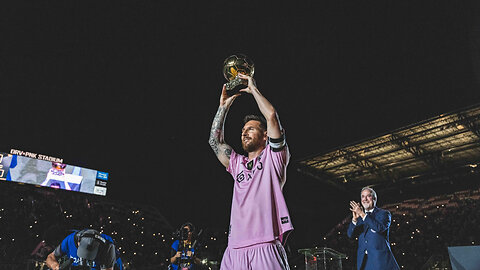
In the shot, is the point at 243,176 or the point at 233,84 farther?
the point at 233,84

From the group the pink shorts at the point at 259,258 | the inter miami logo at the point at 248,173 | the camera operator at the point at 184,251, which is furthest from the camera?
the camera operator at the point at 184,251

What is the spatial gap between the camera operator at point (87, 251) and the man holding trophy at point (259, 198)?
1.99m

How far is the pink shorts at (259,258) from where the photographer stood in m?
2.04

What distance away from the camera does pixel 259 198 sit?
230cm

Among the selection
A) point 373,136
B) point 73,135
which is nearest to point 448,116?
point 373,136

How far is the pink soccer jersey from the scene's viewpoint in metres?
2.18

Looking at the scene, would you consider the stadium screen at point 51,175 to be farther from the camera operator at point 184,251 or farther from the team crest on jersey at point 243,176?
the team crest on jersey at point 243,176

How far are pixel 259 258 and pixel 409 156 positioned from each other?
14.9 metres

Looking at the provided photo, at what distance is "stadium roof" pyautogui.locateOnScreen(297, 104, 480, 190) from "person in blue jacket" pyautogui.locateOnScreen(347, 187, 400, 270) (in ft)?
27.4

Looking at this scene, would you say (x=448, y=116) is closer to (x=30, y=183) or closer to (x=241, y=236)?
(x=241, y=236)

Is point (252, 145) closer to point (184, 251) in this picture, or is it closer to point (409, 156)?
point (184, 251)

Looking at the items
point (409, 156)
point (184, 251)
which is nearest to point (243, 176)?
point (184, 251)

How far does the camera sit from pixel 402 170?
16.6 metres

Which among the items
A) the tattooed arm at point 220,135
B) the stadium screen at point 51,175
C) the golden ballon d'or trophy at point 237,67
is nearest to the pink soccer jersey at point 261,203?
the tattooed arm at point 220,135
